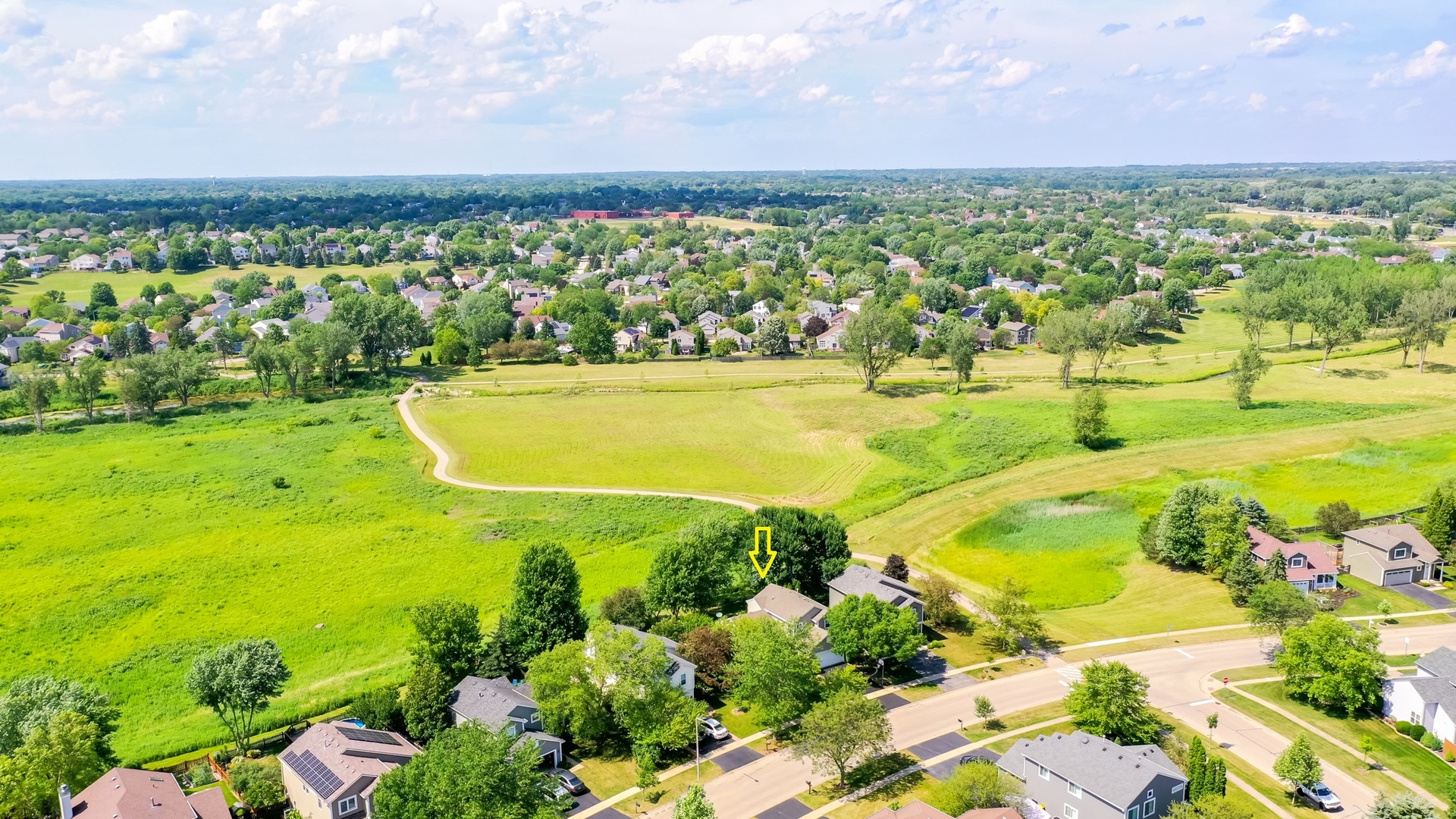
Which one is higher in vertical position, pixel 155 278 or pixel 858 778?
pixel 155 278

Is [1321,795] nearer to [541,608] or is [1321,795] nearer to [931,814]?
[931,814]

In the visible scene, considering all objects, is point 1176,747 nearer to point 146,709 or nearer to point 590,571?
point 590,571

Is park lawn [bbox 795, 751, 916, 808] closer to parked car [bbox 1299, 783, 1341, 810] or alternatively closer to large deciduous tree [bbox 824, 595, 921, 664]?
large deciduous tree [bbox 824, 595, 921, 664]

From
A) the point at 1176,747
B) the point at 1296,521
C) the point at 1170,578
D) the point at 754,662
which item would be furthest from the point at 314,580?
the point at 1296,521

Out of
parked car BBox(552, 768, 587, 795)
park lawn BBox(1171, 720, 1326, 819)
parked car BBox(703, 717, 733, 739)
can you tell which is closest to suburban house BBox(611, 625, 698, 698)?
parked car BBox(703, 717, 733, 739)

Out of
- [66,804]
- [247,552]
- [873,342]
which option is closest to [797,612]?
[66,804]

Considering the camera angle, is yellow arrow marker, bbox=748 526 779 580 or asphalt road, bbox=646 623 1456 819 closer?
asphalt road, bbox=646 623 1456 819

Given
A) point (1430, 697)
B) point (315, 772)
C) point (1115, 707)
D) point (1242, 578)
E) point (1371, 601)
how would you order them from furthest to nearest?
1. point (1242, 578)
2. point (1371, 601)
3. point (1430, 697)
4. point (1115, 707)
5. point (315, 772)
